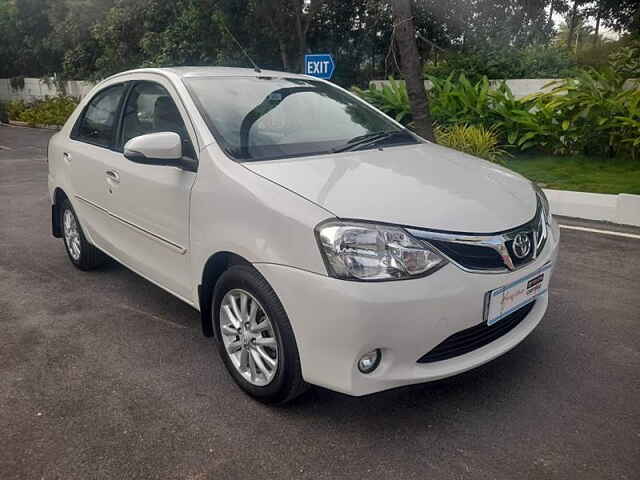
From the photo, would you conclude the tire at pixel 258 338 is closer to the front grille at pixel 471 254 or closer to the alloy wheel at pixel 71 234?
the front grille at pixel 471 254

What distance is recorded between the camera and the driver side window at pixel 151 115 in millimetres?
3287

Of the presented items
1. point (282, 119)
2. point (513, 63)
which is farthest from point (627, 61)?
point (282, 119)

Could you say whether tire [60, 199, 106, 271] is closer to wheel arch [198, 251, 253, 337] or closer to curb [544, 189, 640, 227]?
wheel arch [198, 251, 253, 337]

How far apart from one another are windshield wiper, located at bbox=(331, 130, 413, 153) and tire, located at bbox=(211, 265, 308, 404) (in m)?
0.96

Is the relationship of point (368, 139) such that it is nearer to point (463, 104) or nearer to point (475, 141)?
point (475, 141)

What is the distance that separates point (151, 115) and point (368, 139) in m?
1.38

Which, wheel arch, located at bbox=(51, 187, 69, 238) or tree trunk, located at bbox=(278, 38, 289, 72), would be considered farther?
tree trunk, located at bbox=(278, 38, 289, 72)

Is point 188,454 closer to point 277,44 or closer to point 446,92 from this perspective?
point 446,92

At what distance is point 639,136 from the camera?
7.97m

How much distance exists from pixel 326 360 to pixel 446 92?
29.5 ft

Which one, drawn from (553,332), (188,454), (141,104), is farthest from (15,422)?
(553,332)

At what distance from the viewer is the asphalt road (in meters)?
2.39

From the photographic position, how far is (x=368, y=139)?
3461 mm

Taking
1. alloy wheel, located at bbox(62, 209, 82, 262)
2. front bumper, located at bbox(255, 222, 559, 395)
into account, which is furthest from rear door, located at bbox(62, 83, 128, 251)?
front bumper, located at bbox(255, 222, 559, 395)
